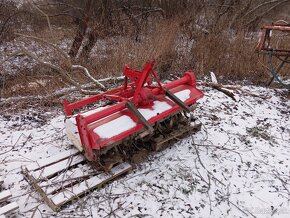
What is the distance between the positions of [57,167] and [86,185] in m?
0.45

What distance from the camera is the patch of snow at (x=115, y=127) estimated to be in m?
2.79

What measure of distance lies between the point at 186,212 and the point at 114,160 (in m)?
0.93

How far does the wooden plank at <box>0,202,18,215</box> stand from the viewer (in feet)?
7.95

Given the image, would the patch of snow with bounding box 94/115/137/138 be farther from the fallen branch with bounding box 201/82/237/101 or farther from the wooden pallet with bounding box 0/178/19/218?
the fallen branch with bounding box 201/82/237/101

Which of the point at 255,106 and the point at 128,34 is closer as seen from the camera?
the point at 255,106

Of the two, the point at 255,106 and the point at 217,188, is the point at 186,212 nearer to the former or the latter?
the point at 217,188

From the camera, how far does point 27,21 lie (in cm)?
884

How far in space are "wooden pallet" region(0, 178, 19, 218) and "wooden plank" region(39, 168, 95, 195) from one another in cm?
31

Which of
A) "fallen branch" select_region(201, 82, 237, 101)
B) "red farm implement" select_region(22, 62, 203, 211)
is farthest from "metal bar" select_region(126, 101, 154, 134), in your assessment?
"fallen branch" select_region(201, 82, 237, 101)

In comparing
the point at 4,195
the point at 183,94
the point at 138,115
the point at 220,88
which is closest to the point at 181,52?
the point at 220,88

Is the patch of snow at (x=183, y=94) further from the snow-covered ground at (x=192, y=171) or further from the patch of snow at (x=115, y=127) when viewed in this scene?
the patch of snow at (x=115, y=127)

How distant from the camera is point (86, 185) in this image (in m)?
2.82

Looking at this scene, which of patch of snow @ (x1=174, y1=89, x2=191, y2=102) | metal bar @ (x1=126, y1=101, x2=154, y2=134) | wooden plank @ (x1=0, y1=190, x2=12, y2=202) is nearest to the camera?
wooden plank @ (x1=0, y1=190, x2=12, y2=202)

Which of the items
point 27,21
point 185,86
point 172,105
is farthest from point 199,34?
point 27,21
